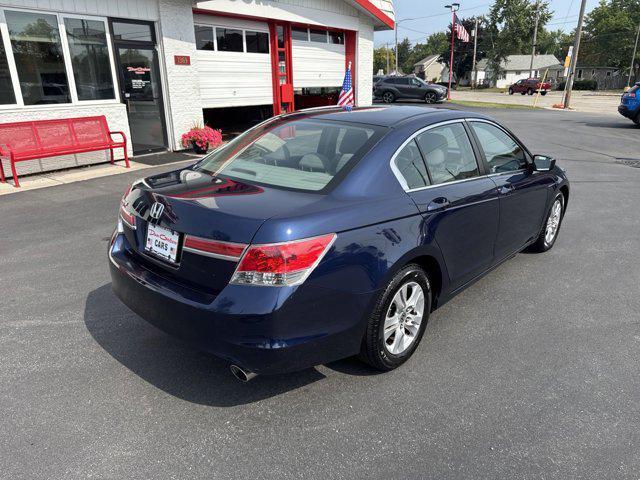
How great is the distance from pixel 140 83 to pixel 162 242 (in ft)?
30.1

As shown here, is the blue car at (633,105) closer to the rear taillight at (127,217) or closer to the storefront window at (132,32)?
the storefront window at (132,32)

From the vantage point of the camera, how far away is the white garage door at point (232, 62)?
12562 millimetres

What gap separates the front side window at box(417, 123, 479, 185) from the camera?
324 centimetres

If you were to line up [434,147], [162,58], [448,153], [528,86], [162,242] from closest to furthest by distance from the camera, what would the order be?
[162,242]
[434,147]
[448,153]
[162,58]
[528,86]

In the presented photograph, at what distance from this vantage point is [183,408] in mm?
2674

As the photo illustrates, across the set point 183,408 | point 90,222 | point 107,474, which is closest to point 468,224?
point 183,408

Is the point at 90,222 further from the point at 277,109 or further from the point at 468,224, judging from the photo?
the point at 277,109

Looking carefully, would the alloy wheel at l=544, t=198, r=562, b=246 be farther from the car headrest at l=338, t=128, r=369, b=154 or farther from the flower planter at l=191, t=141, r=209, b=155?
the flower planter at l=191, t=141, r=209, b=155

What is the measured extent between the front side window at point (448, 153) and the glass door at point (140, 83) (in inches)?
346

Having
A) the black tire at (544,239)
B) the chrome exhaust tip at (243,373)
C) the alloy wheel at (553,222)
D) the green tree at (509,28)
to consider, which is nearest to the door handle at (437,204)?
the chrome exhaust tip at (243,373)

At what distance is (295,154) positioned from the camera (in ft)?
10.5

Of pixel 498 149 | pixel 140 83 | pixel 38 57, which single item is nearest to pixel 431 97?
pixel 140 83

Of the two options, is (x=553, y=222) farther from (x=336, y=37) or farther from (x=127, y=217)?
(x=336, y=37)

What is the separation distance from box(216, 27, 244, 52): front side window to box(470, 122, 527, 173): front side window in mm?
10676
